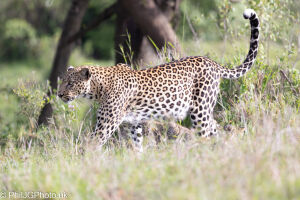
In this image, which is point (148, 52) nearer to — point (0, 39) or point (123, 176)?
point (123, 176)

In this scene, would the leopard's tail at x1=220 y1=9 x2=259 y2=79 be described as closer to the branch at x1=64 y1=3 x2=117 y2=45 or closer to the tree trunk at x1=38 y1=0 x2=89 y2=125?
the branch at x1=64 y1=3 x2=117 y2=45

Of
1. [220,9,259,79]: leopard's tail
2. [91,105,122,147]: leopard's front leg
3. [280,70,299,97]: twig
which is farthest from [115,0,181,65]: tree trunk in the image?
[91,105,122,147]: leopard's front leg

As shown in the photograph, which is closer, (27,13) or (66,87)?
(66,87)

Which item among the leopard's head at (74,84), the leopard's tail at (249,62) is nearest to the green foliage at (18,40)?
the leopard's head at (74,84)

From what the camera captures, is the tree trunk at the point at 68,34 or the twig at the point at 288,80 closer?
the twig at the point at 288,80

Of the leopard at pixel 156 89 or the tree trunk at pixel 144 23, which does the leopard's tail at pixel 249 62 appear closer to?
the leopard at pixel 156 89

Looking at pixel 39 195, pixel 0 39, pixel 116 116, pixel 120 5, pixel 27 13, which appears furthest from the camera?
pixel 0 39

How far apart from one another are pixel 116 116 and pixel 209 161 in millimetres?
2481

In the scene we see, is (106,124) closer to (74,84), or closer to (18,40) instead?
(74,84)

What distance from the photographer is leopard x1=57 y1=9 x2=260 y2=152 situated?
24.6 ft

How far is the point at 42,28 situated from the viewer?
3142 cm

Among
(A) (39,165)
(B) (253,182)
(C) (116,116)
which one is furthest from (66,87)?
(B) (253,182)

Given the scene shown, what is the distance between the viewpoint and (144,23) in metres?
12.7

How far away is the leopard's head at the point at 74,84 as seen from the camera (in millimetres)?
7441
